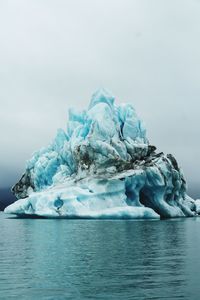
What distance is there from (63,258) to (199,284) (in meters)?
7.20

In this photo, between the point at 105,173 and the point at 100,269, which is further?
the point at 105,173

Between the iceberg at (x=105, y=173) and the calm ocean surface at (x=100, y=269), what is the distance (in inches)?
788

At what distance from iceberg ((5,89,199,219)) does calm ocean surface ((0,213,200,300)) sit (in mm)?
20007

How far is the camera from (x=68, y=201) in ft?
147

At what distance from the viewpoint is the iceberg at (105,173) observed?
4544 cm

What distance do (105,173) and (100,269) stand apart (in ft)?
103

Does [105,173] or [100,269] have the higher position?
[105,173]

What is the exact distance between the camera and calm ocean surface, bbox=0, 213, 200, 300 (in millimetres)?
12273

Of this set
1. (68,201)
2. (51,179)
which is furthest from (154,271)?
(51,179)

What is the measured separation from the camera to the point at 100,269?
627 inches

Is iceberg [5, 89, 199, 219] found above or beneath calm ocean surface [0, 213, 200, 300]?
above

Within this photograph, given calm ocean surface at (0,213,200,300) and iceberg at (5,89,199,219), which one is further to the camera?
iceberg at (5,89,199,219)

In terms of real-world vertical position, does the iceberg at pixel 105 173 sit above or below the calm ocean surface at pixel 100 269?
above

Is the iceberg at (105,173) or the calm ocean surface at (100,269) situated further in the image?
the iceberg at (105,173)
